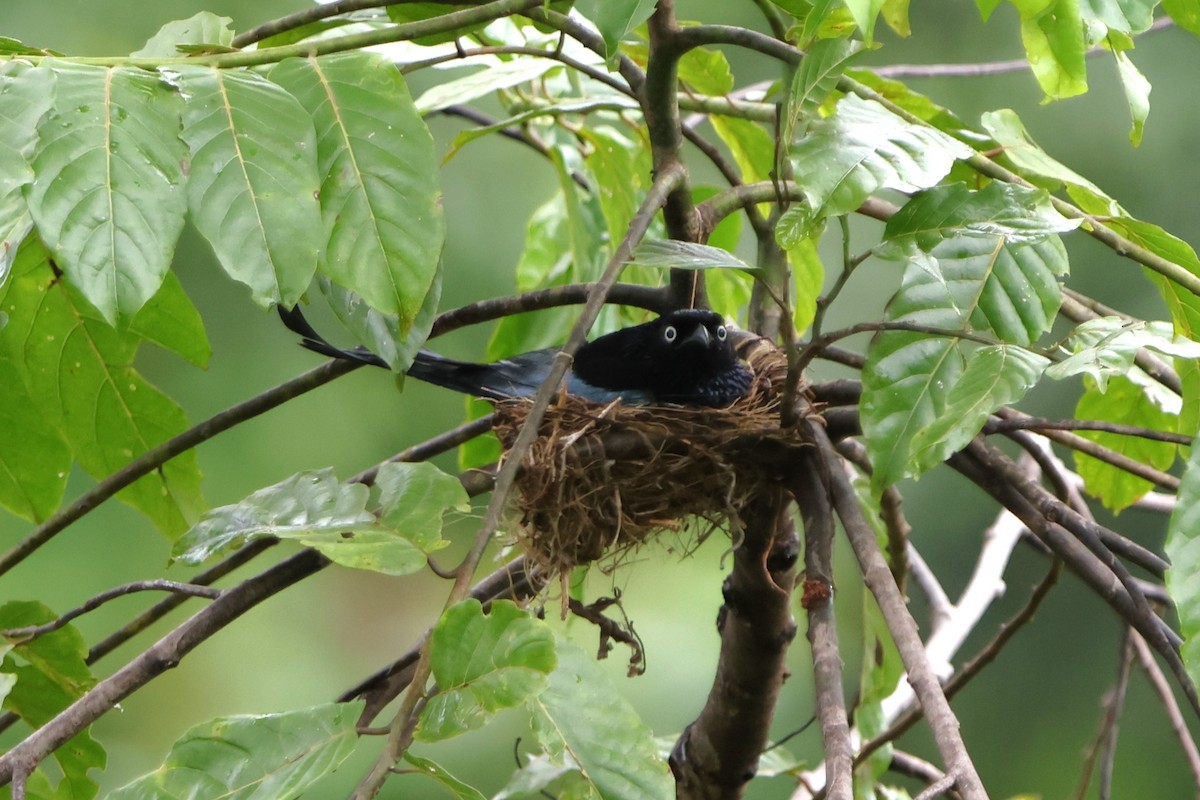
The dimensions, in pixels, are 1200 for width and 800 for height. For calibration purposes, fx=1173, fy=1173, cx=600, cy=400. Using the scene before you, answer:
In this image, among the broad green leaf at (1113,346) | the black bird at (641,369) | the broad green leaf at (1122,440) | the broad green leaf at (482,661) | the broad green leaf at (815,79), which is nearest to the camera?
the broad green leaf at (482,661)

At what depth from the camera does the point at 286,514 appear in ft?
3.68

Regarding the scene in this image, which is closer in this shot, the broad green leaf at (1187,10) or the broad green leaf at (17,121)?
the broad green leaf at (17,121)

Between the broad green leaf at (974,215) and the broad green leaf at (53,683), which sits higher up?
the broad green leaf at (974,215)

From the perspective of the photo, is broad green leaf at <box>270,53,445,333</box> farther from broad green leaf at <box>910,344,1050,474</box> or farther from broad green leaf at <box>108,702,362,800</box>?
broad green leaf at <box>910,344,1050,474</box>

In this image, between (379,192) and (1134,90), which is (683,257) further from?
(1134,90)

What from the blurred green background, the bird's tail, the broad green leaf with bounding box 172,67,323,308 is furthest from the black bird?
the blurred green background

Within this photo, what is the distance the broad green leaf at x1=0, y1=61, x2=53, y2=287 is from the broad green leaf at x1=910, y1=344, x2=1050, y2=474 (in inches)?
32.1

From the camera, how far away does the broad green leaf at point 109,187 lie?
0.94 meters

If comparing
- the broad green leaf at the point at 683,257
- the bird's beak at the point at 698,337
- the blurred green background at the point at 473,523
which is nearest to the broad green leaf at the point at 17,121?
the broad green leaf at the point at 683,257

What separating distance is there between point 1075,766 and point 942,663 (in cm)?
467

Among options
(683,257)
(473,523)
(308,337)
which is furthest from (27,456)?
(473,523)

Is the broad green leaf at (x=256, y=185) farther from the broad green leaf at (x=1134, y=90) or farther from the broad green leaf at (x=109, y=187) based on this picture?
the broad green leaf at (x=1134, y=90)

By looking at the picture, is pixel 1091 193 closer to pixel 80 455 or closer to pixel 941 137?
pixel 941 137

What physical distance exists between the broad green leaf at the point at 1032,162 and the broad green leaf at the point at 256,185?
80 centimetres
